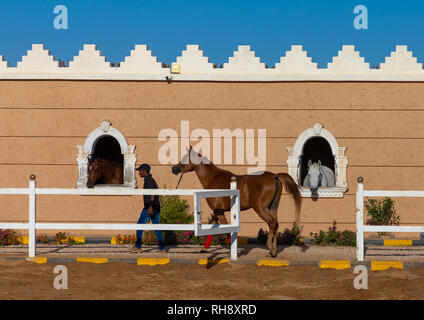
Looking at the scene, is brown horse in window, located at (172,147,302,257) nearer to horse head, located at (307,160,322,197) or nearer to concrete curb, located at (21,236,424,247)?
concrete curb, located at (21,236,424,247)

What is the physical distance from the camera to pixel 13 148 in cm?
1630

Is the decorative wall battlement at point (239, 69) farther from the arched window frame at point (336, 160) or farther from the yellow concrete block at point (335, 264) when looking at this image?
the yellow concrete block at point (335, 264)

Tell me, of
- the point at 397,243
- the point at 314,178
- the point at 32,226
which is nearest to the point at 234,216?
the point at 32,226

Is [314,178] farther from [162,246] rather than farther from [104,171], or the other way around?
[104,171]

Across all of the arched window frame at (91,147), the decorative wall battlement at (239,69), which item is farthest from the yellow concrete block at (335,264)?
the arched window frame at (91,147)

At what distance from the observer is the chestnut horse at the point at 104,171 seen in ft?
51.1

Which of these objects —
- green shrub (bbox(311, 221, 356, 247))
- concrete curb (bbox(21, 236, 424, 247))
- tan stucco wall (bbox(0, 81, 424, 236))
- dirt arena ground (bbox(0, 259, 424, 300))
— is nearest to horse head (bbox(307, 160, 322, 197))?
tan stucco wall (bbox(0, 81, 424, 236))

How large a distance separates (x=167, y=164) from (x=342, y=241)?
4.72 meters

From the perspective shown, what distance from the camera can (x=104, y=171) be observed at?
52.3ft

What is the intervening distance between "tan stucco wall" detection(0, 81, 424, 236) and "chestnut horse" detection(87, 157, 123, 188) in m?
0.51

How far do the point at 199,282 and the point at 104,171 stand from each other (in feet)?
22.5
